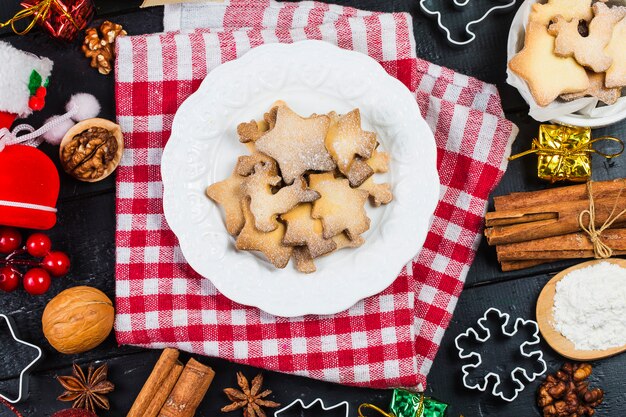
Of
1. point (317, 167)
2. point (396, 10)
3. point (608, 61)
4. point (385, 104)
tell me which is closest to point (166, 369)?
point (317, 167)

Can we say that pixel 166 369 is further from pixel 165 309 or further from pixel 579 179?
pixel 579 179

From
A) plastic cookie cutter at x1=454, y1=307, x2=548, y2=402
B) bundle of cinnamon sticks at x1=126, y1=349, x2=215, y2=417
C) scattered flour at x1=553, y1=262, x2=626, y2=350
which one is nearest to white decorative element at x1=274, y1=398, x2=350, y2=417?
bundle of cinnamon sticks at x1=126, y1=349, x2=215, y2=417

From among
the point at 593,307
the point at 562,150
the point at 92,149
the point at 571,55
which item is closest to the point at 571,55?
the point at 571,55

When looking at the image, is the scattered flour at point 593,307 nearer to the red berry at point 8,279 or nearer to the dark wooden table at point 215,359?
the dark wooden table at point 215,359

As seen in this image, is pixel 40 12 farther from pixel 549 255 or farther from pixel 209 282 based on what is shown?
pixel 549 255

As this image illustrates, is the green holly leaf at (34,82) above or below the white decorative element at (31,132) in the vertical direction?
above

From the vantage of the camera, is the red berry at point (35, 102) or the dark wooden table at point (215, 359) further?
the dark wooden table at point (215, 359)

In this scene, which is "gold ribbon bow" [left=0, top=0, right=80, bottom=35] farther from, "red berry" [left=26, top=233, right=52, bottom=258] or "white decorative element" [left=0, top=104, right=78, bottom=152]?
"red berry" [left=26, top=233, right=52, bottom=258]

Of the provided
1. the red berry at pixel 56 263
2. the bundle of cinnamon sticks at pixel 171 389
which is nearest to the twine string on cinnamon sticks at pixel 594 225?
the bundle of cinnamon sticks at pixel 171 389
